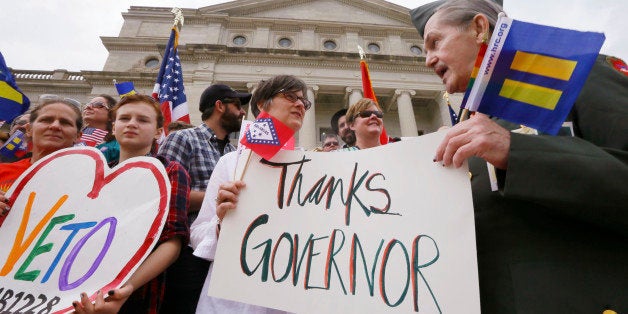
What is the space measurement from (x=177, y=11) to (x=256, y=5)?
19.2 m

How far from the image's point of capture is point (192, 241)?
179 centimetres

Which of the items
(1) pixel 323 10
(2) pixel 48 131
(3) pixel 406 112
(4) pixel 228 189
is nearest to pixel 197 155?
(2) pixel 48 131

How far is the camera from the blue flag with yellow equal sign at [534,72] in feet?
3.30

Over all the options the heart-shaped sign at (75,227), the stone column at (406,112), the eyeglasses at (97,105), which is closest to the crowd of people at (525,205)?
the heart-shaped sign at (75,227)

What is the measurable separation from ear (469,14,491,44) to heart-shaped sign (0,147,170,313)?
68.9 inches

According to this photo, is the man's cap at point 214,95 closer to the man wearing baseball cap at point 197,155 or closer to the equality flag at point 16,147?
the man wearing baseball cap at point 197,155

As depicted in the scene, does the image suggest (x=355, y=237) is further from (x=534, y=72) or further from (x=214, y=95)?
(x=214, y=95)

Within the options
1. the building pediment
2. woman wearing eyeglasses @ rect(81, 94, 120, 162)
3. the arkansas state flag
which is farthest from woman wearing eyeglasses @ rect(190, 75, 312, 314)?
the building pediment

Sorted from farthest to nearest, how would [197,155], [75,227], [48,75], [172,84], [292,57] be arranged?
[48,75] < [292,57] < [172,84] < [197,155] < [75,227]

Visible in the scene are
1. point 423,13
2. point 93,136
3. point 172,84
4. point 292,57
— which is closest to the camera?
point 423,13

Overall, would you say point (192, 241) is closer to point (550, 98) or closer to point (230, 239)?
point (230, 239)

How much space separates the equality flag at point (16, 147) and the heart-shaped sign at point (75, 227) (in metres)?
2.92

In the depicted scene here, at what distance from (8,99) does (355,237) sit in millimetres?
4987

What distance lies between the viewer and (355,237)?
4.37ft
